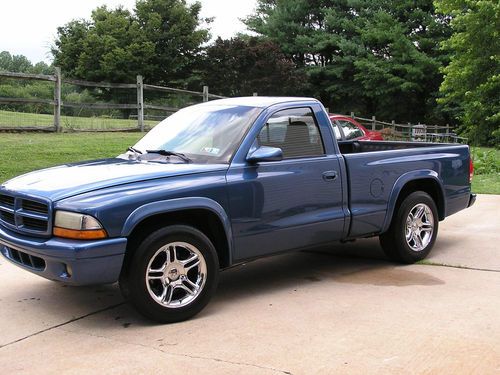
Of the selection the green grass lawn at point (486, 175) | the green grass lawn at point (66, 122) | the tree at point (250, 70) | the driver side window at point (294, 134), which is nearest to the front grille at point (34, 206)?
the driver side window at point (294, 134)

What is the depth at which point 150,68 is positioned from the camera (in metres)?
46.1

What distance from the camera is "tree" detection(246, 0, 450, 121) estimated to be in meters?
44.2

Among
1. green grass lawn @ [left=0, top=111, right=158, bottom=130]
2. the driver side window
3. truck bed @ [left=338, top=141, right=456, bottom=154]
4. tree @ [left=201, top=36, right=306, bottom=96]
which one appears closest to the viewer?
the driver side window

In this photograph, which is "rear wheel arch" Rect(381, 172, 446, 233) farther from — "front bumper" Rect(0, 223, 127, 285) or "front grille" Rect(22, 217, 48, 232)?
"front grille" Rect(22, 217, 48, 232)

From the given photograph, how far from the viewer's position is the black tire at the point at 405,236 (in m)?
6.19

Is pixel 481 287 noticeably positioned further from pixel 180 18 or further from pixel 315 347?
pixel 180 18

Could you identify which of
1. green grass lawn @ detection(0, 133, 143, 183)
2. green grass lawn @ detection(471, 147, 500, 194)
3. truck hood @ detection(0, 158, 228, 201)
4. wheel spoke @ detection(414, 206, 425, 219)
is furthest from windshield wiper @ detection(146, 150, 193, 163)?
green grass lawn @ detection(471, 147, 500, 194)

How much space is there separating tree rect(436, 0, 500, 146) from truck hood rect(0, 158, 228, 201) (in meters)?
22.4

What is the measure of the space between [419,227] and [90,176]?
3621mm

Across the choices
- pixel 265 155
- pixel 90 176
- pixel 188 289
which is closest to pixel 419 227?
pixel 265 155

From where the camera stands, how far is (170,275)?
4516 millimetres

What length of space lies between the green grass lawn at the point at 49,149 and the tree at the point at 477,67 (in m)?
17.0

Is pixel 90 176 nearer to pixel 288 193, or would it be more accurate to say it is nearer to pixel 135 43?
pixel 288 193

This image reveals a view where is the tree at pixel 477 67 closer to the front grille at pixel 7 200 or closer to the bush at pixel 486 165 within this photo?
the bush at pixel 486 165
